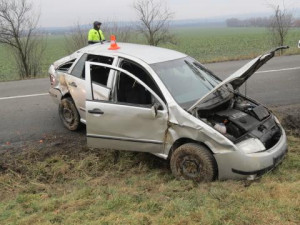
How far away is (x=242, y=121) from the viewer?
4758 millimetres

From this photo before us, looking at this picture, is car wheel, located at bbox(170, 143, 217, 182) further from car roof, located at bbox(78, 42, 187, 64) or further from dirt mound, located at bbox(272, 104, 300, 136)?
dirt mound, located at bbox(272, 104, 300, 136)

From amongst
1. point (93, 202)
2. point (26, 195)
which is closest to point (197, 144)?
point (93, 202)

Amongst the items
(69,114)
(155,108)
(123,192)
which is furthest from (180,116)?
(69,114)

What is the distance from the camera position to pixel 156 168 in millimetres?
5406

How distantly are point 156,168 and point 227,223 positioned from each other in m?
2.21

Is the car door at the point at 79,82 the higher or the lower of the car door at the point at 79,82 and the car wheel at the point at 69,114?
the higher

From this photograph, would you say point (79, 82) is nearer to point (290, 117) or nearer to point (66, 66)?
point (66, 66)

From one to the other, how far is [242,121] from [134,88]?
1605mm

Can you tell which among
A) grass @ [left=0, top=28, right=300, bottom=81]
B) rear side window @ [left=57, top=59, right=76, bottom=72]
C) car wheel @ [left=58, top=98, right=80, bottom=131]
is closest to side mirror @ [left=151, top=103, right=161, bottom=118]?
car wheel @ [left=58, top=98, right=80, bottom=131]

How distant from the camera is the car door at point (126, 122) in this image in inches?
189

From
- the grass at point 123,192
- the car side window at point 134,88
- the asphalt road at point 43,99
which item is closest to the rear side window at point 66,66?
the asphalt road at point 43,99

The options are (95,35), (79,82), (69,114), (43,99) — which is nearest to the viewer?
(79,82)

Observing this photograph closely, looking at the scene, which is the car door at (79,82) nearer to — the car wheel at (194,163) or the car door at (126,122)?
the car door at (126,122)

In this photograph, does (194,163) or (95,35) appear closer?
(194,163)
